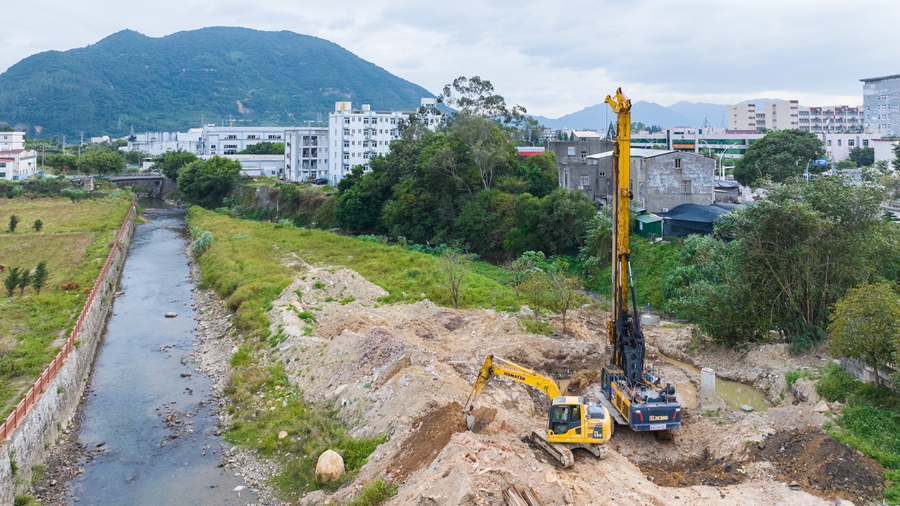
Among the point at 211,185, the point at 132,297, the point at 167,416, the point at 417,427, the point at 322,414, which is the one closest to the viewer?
the point at 417,427

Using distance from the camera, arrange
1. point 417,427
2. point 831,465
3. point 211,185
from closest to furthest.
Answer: point 831,465
point 417,427
point 211,185

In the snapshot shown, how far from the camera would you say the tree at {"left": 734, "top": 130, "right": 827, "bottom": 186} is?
5706 centimetres

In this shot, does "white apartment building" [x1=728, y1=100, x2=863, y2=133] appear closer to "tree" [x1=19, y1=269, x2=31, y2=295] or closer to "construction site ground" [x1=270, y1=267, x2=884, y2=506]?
"construction site ground" [x1=270, y1=267, x2=884, y2=506]

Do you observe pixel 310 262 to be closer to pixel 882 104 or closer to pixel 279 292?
pixel 279 292

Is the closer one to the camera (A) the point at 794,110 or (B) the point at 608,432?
(B) the point at 608,432

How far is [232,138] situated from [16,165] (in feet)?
153

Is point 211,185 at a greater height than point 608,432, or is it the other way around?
point 211,185

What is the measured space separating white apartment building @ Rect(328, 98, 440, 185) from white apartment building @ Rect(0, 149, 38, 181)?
4188 centimetres

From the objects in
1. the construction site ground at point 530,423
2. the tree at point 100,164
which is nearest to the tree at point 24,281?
the construction site ground at point 530,423

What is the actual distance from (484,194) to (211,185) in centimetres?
5044

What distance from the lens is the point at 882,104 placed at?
110312 millimetres

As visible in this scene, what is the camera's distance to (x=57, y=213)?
66.8 meters

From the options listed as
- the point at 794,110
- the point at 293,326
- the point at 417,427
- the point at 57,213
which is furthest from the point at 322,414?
the point at 794,110

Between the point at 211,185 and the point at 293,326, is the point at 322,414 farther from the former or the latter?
the point at 211,185
